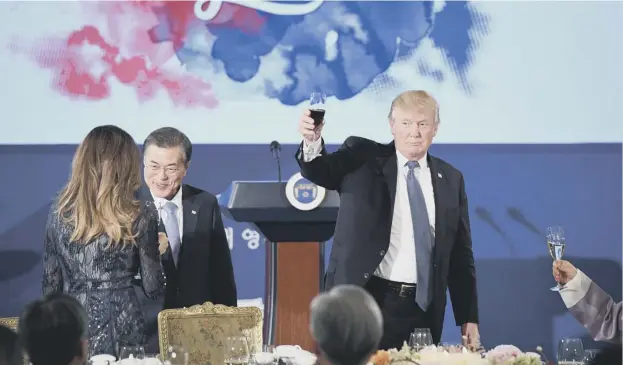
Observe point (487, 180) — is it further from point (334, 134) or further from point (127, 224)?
point (127, 224)

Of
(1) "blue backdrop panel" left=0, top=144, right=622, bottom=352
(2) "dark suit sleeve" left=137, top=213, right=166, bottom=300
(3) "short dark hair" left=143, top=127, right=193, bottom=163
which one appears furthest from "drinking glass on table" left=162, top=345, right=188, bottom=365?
(1) "blue backdrop panel" left=0, top=144, right=622, bottom=352

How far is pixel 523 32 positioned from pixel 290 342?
2220 millimetres

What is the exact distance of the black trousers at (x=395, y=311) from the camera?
3656 mm

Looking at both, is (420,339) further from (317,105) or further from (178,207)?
(178,207)

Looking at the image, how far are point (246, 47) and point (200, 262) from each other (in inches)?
64.9

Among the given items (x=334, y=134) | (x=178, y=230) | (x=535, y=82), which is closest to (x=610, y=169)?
(x=535, y=82)

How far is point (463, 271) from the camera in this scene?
3863mm

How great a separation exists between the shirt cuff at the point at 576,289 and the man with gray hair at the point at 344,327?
1716 mm

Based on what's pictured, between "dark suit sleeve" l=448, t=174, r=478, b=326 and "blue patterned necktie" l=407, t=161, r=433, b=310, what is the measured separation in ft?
0.54

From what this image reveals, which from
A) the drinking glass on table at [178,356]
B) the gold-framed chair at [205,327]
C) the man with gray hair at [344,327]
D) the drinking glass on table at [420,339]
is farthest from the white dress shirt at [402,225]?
the man with gray hair at [344,327]

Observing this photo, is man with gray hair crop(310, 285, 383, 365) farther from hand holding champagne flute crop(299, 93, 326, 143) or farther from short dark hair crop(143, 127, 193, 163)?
short dark hair crop(143, 127, 193, 163)

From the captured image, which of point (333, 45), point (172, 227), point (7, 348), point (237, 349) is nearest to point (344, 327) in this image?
point (7, 348)

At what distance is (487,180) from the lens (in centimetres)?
536

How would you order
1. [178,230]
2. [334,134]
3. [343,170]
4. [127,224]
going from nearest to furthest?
[127,224], [343,170], [178,230], [334,134]
